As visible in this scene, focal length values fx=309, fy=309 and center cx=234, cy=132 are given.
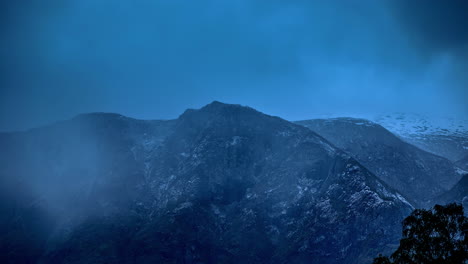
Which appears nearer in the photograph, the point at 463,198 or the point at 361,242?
the point at 361,242

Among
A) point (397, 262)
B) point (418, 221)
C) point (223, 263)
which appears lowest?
point (223, 263)

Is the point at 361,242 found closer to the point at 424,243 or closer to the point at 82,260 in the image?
the point at 424,243

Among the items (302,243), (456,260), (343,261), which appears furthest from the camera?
(302,243)

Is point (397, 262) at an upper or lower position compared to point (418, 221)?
lower

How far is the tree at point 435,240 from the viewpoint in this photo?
44375mm

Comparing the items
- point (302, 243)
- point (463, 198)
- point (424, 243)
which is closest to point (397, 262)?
point (424, 243)

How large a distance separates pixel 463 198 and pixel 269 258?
428 ft

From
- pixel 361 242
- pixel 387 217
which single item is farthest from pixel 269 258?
pixel 387 217

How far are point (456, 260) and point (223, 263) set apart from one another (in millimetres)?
173434

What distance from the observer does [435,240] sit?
45.6 metres

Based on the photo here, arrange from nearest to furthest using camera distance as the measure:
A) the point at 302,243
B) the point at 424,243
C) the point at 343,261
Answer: the point at 424,243
the point at 343,261
the point at 302,243

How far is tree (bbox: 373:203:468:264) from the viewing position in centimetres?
4438

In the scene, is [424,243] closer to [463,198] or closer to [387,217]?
[387,217]

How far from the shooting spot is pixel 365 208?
196 metres
